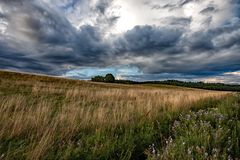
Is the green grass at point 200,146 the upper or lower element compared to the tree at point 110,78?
lower

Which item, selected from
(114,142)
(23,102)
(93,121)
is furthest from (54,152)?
(23,102)

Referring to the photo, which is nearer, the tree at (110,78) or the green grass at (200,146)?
the green grass at (200,146)

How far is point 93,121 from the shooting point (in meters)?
6.69

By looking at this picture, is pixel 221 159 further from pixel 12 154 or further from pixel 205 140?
pixel 12 154

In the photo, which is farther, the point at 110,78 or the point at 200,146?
the point at 110,78

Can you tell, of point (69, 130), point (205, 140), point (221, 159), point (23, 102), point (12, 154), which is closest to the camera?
point (221, 159)

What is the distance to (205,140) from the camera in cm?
442

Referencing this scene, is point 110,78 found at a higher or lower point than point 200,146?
higher

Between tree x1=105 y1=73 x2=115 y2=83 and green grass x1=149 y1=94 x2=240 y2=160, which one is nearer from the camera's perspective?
green grass x1=149 y1=94 x2=240 y2=160

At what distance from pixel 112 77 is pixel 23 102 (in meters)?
100

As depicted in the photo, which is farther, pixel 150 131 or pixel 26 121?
pixel 26 121

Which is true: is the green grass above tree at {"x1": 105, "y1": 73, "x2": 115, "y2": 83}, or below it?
below

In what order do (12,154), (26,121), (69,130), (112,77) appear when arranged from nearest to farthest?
(12,154) < (69,130) < (26,121) < (112,77)

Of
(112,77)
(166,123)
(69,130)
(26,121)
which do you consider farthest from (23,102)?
(112,77)
